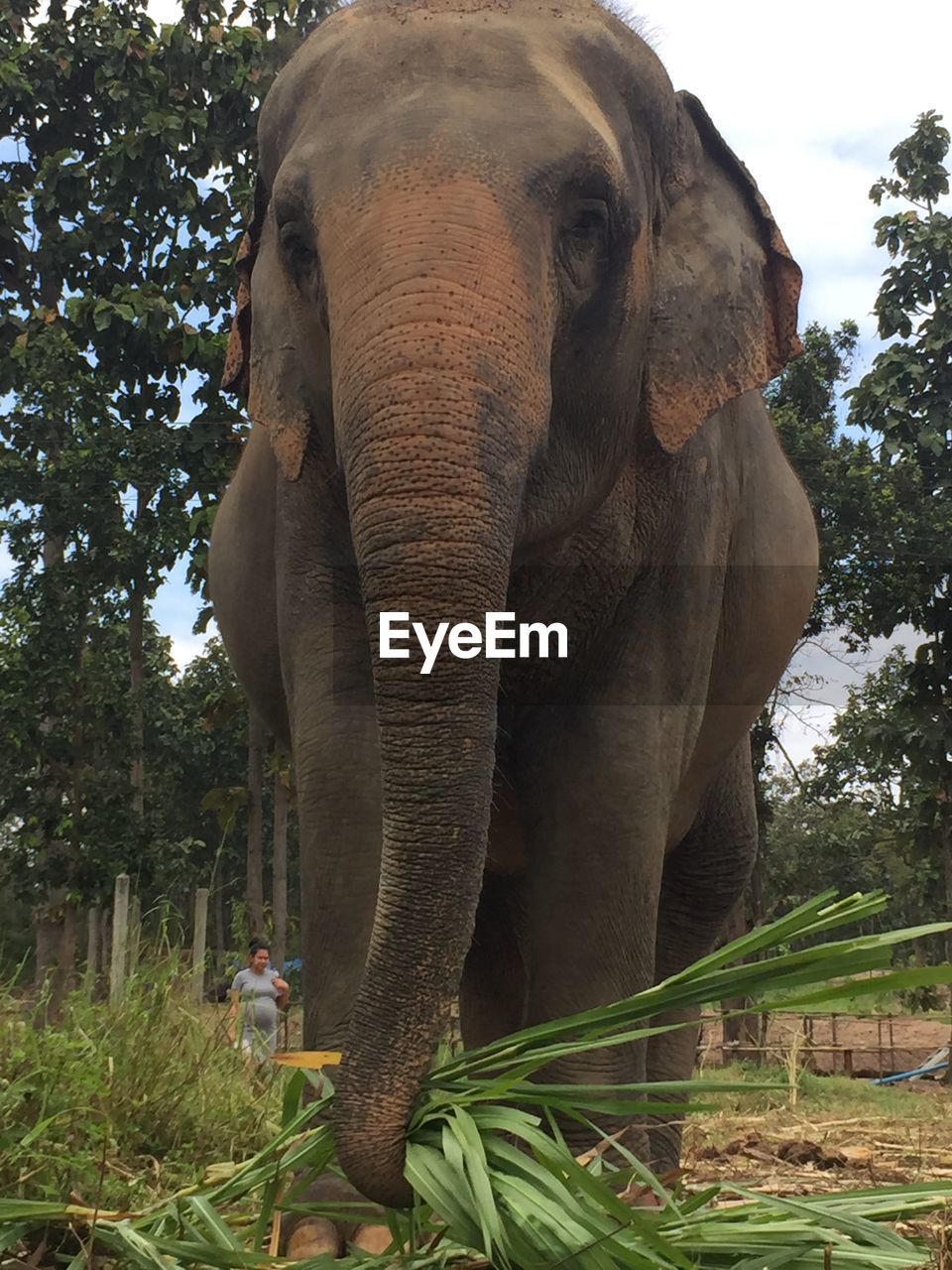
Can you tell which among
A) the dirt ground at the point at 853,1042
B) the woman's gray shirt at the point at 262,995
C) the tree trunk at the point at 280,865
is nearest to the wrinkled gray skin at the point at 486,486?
the woman's gray shirt at the point at 262,995

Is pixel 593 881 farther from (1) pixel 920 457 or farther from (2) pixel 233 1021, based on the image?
(1) pixel 920 457

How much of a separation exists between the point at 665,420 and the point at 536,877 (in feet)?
2.78

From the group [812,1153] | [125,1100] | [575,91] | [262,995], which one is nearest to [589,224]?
[575,91]

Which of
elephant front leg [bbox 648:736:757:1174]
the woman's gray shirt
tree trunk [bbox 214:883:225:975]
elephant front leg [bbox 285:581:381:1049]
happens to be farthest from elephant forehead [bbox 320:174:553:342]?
the woman's gray shirt

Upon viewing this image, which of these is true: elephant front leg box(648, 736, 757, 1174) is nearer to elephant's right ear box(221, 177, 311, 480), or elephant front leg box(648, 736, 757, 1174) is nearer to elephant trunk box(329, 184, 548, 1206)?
elephant's right ear box(221, 177, 311, 480)

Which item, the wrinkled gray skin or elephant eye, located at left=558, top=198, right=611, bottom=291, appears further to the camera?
elephant eye, located at left=558, top=198, right=611, bottom=291

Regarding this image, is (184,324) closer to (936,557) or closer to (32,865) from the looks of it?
(32,865)

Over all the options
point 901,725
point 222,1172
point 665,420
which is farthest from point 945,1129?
point 901,725

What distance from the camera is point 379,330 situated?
2094mm

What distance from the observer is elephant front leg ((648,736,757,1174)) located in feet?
14.0

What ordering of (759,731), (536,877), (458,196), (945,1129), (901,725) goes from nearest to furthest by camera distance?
(458,196)
(536,877)
(945,1129)
(901,725)
(759,731)

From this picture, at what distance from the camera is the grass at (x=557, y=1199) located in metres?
1.66

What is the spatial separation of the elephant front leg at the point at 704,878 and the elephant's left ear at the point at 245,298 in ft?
6.03

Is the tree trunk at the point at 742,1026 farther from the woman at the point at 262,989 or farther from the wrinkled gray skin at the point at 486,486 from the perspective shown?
the wrinkled gray skin at the point at 486,486
